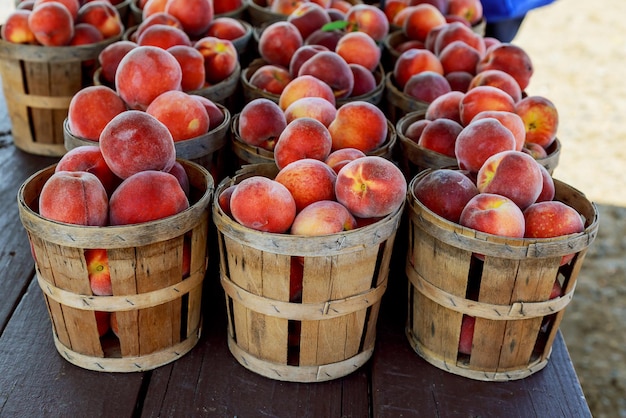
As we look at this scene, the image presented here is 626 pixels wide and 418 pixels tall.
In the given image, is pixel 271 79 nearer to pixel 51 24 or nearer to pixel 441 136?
pixel 441 136

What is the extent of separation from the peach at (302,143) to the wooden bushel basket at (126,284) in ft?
0.75

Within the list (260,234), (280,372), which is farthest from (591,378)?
(260,234)

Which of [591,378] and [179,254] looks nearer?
[179,254]

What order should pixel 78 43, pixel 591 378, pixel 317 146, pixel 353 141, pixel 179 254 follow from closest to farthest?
pixel 179 254, pixel 317 146, pixel 353 141, pixel 78 43, pixel 591 378

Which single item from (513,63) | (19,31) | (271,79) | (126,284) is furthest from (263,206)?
(19,31)

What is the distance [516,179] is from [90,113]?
1206 mm

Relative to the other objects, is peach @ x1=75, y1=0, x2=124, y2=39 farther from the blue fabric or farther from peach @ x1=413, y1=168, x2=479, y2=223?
the blue fabric

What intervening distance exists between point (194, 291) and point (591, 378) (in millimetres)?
2231

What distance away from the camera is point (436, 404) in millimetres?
1604

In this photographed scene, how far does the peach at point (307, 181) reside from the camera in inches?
64.4

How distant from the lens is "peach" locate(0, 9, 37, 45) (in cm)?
264

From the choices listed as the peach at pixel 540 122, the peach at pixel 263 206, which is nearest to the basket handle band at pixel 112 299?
the peach at pixel 263 206

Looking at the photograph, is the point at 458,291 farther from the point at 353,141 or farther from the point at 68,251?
the point at 68,251

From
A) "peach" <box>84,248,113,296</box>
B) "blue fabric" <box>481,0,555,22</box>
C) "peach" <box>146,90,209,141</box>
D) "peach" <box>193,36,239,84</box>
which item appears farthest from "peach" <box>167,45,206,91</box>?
"blue fabric" <box>481,0,555,22</box>
